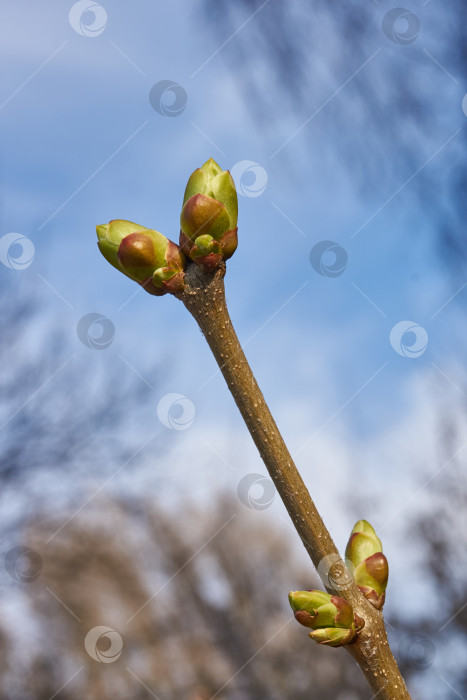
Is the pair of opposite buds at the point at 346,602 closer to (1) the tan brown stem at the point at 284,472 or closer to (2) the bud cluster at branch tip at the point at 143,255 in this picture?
(1) the tan brown stem at the point at 284,472

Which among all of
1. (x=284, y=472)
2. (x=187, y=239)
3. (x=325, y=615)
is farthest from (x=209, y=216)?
(x=325, y=615)

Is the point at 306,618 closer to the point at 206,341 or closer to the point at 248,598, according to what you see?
the point at 206,341

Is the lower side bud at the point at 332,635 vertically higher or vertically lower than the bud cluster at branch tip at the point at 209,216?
lower

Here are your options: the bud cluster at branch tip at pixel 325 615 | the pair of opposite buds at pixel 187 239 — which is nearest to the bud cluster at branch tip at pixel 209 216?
the pair of opposite buds at pixel 187 239

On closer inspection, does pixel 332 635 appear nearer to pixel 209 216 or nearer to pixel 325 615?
pixel 325 615

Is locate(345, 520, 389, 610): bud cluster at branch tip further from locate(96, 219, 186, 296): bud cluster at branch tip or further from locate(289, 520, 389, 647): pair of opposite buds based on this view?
locate(96, 219, 186, 296): bud cluster at branch tip
